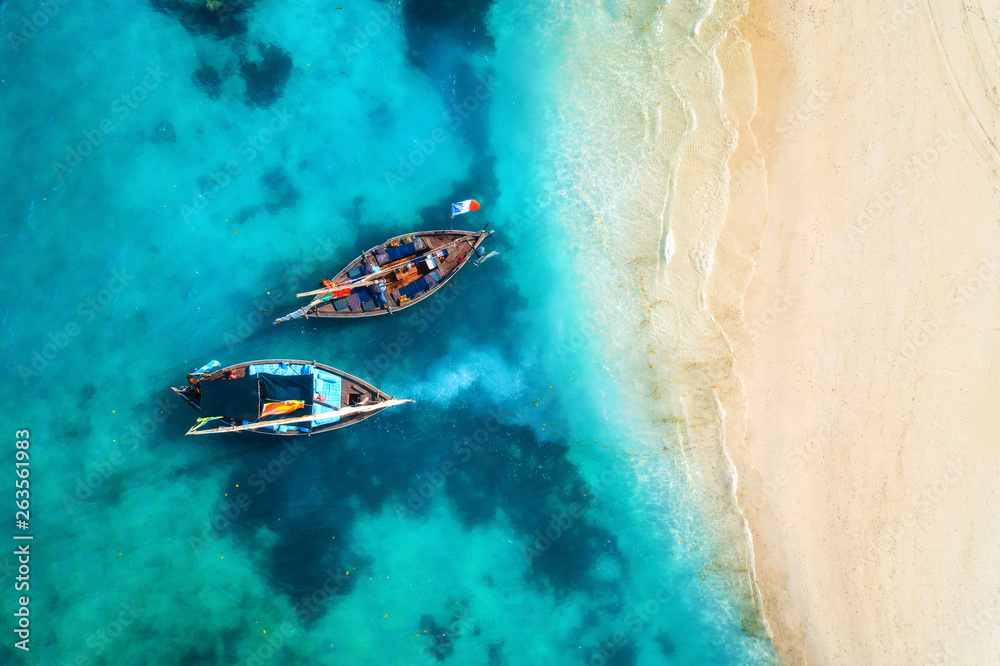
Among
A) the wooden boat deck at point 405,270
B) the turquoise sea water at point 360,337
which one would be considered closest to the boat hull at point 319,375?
the turquoise sea water at point 360,337

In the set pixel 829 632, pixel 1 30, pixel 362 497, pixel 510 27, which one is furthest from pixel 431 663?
pixel 1 30

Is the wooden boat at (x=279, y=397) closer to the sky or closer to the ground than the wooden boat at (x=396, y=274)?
closer to the ground

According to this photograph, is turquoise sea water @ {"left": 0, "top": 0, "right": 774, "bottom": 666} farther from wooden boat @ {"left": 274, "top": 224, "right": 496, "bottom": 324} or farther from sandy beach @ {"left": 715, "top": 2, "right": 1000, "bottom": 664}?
sandy beach @ {"left": 715, "top": 2, "right": 1000, "bottom": 664}

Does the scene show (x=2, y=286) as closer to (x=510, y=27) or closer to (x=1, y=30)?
(x=1, y=30)

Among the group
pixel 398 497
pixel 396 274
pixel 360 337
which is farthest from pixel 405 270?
pixel 398 497

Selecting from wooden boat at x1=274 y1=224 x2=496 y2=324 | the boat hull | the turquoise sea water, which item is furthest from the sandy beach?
the boat hull

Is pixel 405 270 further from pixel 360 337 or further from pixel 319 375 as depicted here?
pixel 319 375

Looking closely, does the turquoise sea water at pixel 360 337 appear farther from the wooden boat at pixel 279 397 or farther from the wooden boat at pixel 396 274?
the wooden boat at pixel 279 397
